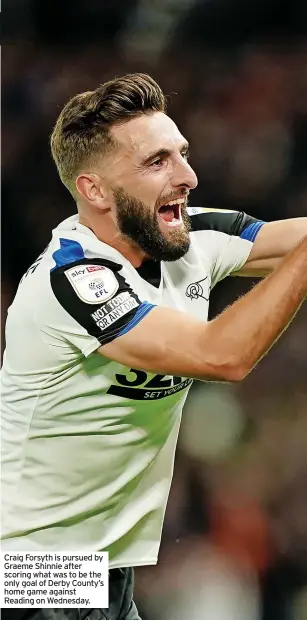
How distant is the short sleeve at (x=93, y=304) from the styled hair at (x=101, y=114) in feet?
0.72

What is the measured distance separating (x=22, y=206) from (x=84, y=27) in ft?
1.42

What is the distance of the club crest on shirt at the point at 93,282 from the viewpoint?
122 centimetres

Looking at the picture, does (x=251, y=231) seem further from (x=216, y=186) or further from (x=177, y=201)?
(x=216, y=186)

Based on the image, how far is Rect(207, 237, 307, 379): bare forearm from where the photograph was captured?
109cm

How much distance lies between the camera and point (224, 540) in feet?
6.58

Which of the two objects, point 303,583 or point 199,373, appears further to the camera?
point 303,583

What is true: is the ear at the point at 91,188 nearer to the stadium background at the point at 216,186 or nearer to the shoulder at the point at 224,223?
the shoulder at the point at 224,223

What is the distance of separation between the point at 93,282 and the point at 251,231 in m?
0.43

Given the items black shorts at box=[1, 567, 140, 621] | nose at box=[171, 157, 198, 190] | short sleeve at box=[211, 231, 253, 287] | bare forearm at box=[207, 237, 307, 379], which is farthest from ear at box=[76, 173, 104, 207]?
black shorts at box=[1, 567, 140, 621]

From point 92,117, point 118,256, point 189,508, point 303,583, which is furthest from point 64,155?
point 303,583

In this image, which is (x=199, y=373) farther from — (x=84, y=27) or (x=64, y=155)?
(x=84, y=27)

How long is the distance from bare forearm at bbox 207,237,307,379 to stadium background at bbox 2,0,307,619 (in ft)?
2.24

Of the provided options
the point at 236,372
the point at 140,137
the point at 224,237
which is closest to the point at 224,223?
the point at 224,237

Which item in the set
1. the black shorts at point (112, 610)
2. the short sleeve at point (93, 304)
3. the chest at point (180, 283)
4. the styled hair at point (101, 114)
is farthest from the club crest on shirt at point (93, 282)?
the black shorts at point (112, 610)
